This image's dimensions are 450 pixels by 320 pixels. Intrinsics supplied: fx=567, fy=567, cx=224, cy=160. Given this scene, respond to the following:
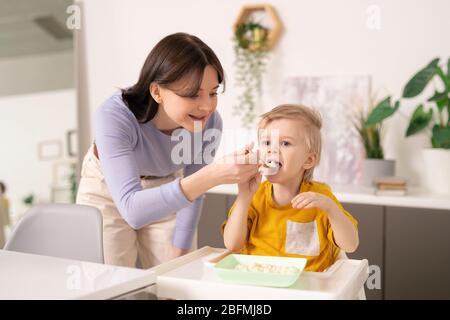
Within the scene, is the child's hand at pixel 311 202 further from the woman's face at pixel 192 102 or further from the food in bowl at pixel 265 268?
the woman's face at pixel 192 102

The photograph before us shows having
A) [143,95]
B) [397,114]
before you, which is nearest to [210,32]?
[397,114]

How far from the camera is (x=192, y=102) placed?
5.87 ft

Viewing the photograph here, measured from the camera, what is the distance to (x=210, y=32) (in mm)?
3992

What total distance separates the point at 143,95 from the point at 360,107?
194 cm

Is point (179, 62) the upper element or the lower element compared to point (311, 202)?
upper

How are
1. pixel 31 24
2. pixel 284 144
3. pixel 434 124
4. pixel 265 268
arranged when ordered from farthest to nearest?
pixel 31 24 → pixel 434 124 → pixel 284 144 → pixel 265 268

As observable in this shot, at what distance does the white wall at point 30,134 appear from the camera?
15.5 ft

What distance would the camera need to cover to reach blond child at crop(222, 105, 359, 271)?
1.72 metres

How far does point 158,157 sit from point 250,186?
19.9 inches

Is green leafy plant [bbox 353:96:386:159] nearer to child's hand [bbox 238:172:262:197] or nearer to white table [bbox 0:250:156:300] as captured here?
child's hand [bbox 238:172:262:197]

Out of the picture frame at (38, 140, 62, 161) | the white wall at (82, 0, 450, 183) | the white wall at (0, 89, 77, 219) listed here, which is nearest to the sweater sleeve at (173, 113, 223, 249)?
the white wall at (82, 0, 450, 183)

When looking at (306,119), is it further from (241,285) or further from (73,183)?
(73,183)

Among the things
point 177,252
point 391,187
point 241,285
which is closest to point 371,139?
point 391,187
